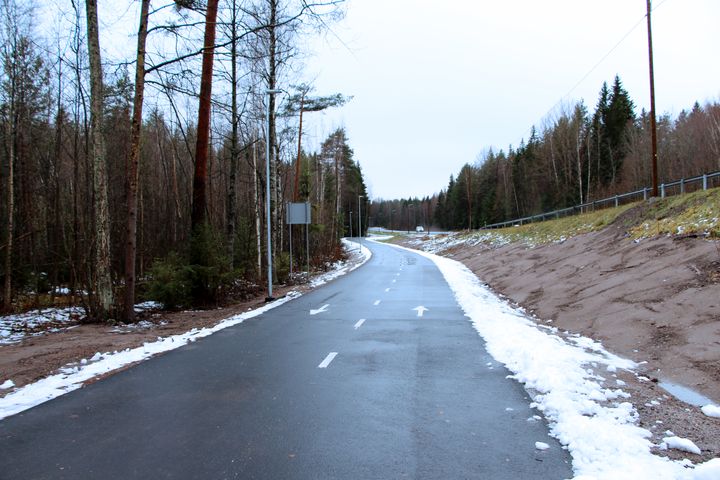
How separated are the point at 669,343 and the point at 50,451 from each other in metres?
8.57

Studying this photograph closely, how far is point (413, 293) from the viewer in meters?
18.0

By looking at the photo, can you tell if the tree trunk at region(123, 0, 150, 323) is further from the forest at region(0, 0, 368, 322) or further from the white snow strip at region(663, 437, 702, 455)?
the white snow strip at region(663, 437, 702, 455)

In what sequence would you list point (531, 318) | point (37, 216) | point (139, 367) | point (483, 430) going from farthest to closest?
point (37, 216) < point (531, 318) < point (139, 367) < point (483, 430)

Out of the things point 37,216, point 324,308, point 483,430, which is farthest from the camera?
point 37,216

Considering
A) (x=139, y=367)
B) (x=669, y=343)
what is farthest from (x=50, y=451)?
(x=669, y=343)

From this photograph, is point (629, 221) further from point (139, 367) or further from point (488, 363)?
point (139, 367)

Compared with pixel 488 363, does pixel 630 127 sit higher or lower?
higher

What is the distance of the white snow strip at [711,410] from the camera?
5.16 metres

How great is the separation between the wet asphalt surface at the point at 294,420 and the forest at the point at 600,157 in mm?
43655

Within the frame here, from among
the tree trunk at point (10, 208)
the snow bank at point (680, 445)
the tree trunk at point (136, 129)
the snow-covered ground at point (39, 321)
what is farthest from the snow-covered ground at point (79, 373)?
the tree trunk at point (10, 208)

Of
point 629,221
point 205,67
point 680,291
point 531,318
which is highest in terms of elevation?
point 205,67

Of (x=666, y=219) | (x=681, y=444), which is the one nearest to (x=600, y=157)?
(x=666, y=219)

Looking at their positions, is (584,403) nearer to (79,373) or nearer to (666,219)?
(79,373)

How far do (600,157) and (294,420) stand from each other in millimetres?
61244
